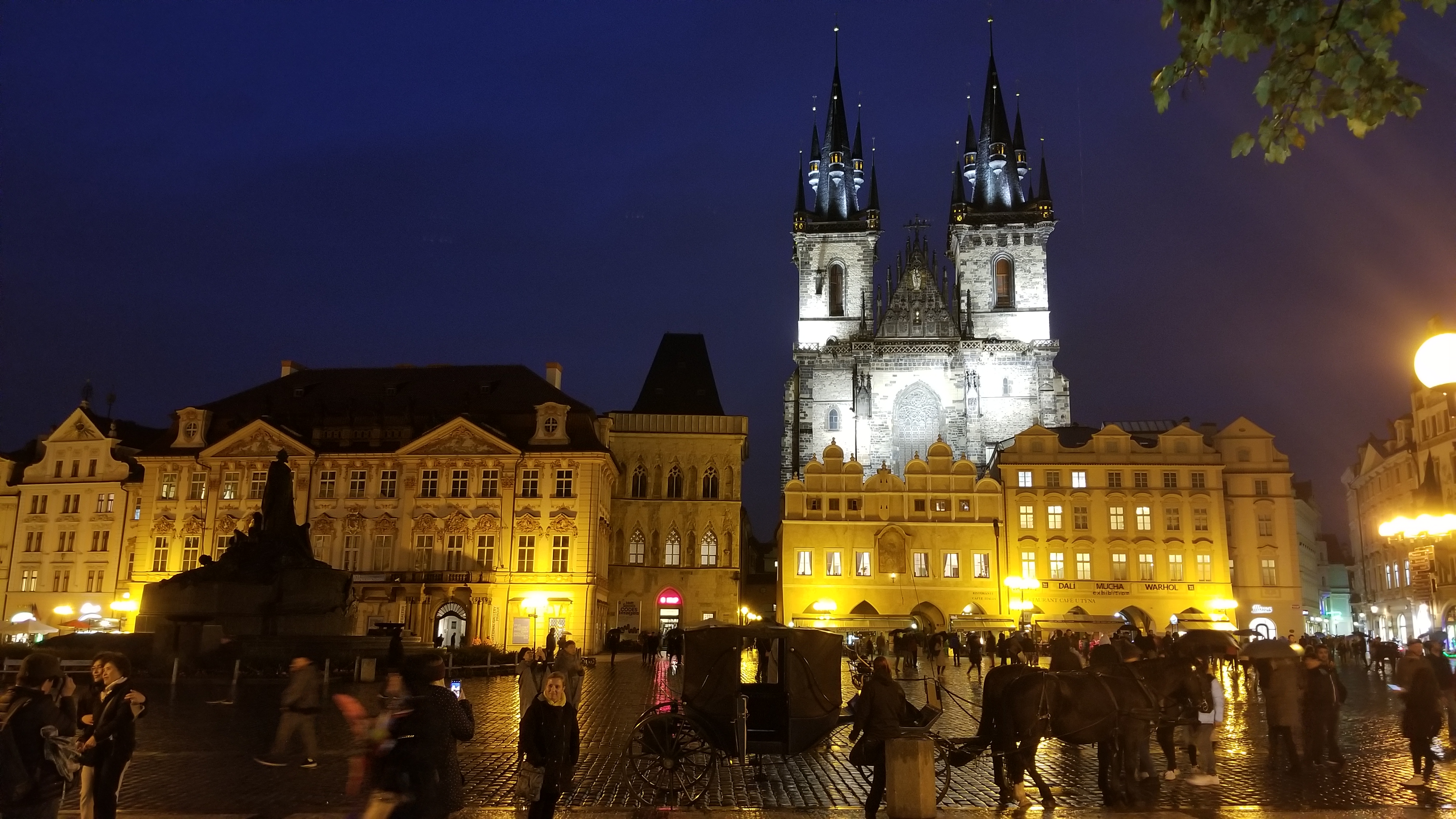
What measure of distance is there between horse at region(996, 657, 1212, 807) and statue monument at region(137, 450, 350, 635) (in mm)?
19384

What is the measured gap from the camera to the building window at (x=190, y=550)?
48.6 meters

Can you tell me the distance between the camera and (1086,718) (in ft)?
35.7

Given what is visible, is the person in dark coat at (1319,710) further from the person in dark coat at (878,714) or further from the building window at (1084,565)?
the building window at (1084,565)

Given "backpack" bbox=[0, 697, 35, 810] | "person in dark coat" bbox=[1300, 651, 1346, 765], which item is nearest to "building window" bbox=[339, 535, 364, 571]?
"person in dark coat" bbox=[1300, 651, 1346, 765]

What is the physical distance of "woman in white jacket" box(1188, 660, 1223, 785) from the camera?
38.2 ft

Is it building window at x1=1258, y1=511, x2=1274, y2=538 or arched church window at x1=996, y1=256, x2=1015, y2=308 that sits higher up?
arched church window at x1=996, y1=256, x2=1015, y2=308

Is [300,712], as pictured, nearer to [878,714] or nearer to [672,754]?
[672,754]

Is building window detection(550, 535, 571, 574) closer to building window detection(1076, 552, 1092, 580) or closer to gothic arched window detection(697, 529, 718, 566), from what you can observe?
gothic arched window detection(697, 529, 718, 566)

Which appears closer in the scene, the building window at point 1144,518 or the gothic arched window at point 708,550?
the gothic arched window at point 708,550

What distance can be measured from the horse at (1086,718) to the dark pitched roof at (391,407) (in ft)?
125

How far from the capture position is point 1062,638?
16.8m

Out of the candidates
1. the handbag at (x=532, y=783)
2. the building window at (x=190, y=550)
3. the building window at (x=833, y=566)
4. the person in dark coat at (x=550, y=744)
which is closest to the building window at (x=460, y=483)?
the building window at (x=190, y=550)

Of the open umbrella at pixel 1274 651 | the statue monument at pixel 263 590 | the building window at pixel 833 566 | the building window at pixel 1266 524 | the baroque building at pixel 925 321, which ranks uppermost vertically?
the baroque building at pixel 925 321

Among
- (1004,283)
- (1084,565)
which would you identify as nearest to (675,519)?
(1084,565)
